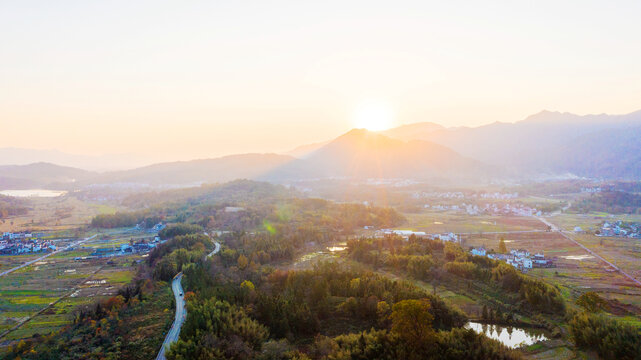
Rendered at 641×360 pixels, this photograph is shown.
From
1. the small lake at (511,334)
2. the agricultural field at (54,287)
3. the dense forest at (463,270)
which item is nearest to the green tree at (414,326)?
the small lake at (511,334)

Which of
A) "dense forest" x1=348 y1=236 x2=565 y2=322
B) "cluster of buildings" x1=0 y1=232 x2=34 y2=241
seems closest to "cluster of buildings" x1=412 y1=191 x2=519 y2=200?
"dense forest" x1=348 y1=236 x2=565 y2=322

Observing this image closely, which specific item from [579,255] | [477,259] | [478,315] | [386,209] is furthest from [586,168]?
[478,315]

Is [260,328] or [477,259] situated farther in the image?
[477,259]

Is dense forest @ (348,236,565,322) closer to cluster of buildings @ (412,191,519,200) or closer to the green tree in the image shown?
the green tree

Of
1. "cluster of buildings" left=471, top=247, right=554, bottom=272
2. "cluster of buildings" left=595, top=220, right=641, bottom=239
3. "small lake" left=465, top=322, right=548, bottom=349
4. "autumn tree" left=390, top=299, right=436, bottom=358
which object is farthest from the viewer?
"cluster of buildings" left=595, top=220, right=641, bottom=239

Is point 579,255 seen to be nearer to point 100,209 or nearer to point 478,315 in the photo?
point 478,315
